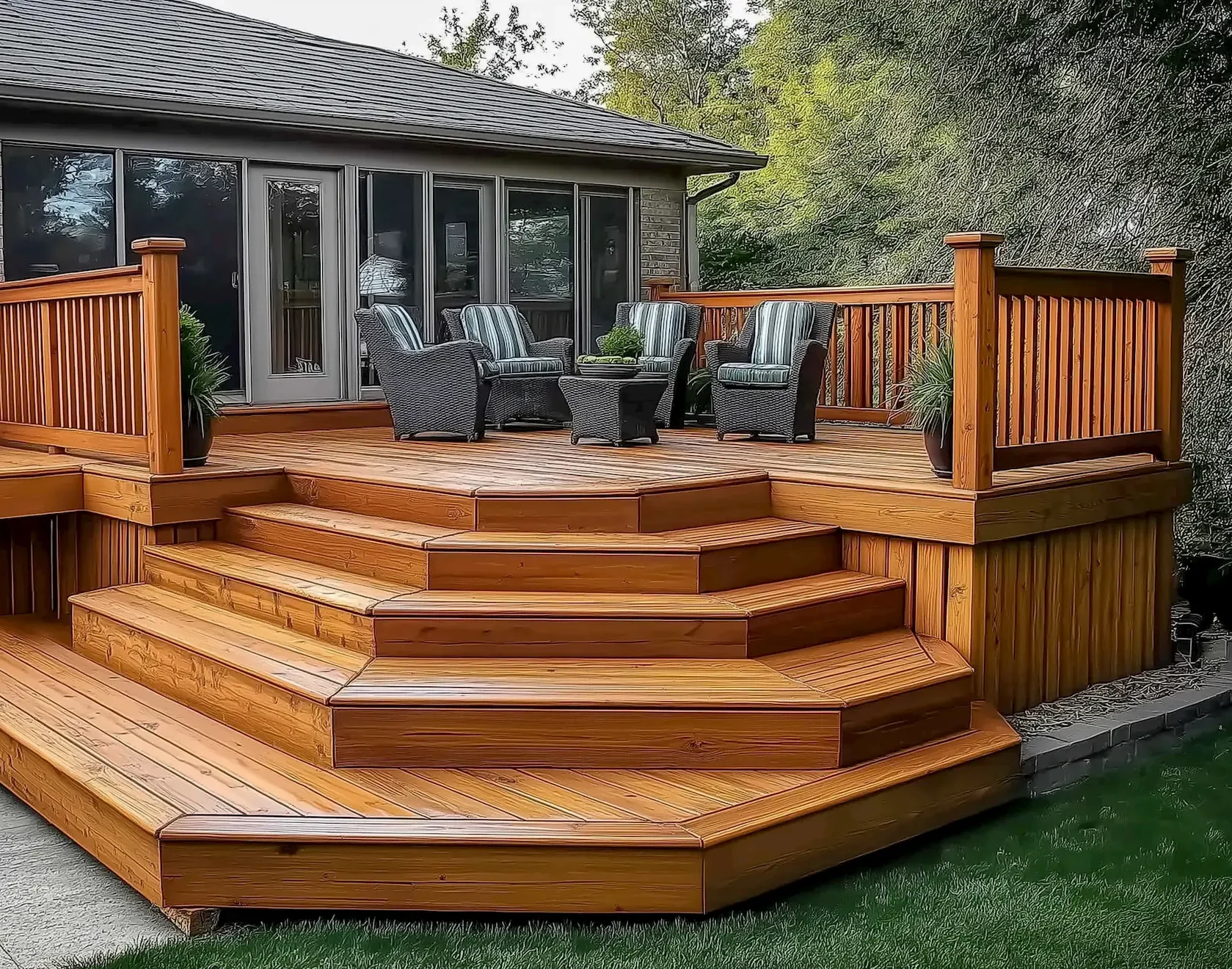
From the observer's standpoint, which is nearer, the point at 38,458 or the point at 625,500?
the point at 625,500

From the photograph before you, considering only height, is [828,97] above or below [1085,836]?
above

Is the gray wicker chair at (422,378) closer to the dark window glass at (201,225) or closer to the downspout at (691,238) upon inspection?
the dark window glass at (201,225)

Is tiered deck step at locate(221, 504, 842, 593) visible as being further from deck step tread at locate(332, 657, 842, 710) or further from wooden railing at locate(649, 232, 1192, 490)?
wooden railing at locate(649, 232, 1192, 490)

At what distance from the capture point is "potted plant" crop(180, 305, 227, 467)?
553 cm

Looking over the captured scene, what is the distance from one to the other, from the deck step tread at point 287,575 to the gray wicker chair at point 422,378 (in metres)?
2.12

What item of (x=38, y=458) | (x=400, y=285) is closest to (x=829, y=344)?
(x=400, y=285)

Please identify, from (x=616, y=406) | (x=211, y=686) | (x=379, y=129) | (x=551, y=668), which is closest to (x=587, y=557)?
(x=551, y=668)

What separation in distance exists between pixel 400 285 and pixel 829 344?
10.1 feet

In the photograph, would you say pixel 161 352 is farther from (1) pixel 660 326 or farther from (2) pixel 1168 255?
(2) pixel 1168 255

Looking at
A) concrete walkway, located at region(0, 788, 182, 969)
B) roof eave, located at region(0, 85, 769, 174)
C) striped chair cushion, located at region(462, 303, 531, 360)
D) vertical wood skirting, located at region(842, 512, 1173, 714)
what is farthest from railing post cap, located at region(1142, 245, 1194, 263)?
roof eave, located at region(0, 85, 769, 174)

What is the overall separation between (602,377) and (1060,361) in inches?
108

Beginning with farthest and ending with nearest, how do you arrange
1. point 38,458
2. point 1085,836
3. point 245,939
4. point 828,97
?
point 828,97 < point 38,458 < point 1085,836 < point 245,939

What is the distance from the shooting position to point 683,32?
91.5 ft

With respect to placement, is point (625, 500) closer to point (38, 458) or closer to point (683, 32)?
point (38, 458)
